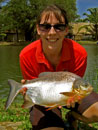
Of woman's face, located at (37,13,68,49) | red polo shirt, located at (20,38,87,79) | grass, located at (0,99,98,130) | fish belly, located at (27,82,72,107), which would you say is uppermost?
woman's face, located at (37,13,68,49)

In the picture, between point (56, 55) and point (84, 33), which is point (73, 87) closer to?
point (56, 55)

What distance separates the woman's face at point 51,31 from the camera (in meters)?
3.20

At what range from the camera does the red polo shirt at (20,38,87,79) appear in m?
3.39

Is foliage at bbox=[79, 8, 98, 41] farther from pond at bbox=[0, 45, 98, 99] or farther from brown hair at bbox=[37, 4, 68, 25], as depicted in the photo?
brown hair at bbox=[37, 4, 68, 25]

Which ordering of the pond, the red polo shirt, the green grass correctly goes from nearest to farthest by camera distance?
the red polo shirt, the green grass, the pond

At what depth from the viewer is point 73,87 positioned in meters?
2.61

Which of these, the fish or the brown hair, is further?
the brown hair

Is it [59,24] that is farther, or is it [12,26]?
[12,26]

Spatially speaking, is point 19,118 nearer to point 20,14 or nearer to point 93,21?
point 20,14

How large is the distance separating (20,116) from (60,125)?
1.22 m

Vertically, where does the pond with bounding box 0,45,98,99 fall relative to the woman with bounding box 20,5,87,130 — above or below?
below

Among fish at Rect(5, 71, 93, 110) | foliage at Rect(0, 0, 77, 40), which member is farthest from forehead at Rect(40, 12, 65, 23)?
foliage at Rect(0, 0, 77, 40)

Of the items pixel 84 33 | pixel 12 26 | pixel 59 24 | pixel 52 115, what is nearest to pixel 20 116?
pixel 52 115

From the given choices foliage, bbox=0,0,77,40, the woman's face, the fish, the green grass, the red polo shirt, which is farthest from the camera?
foliage, bbox=0,0,77,40
